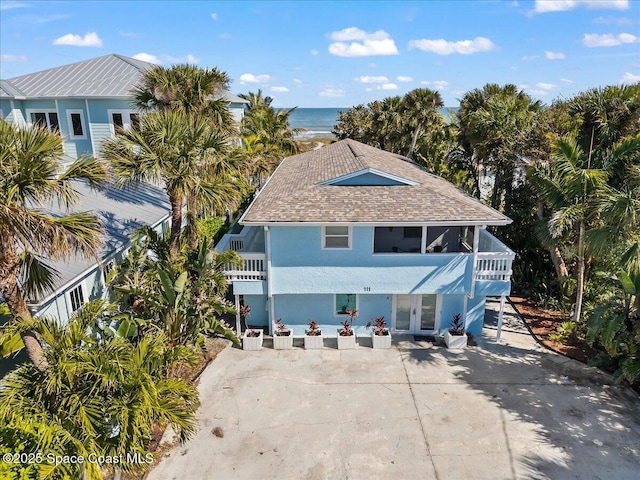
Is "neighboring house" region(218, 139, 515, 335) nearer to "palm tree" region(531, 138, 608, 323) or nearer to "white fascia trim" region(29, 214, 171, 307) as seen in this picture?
"palm tree" region(531, 138, 608, 323)

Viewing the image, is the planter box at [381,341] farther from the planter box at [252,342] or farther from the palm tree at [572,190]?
the palm tree at [572,190]

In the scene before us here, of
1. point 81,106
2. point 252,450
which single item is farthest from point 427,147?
point 252,450

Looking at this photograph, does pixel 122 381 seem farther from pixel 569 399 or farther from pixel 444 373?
pixel 569 399

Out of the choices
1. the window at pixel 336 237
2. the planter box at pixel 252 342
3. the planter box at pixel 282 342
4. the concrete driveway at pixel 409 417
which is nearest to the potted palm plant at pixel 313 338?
the concrete driveway at pixel 409 417

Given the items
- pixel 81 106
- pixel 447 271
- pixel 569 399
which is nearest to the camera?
pixel 569 399

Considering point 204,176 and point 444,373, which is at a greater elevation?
point 204,176

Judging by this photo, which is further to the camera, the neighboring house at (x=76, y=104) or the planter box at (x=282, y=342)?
the neighboring house at (x=76, y=104)

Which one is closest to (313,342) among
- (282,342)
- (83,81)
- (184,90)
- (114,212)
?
(282,342)
